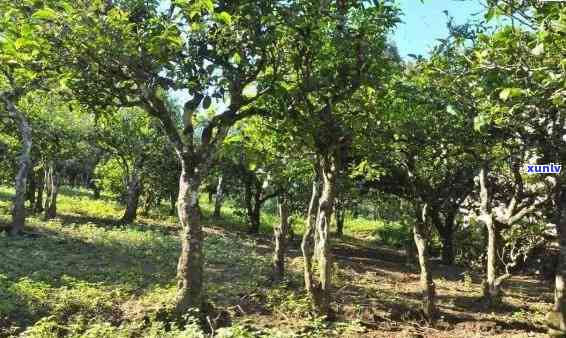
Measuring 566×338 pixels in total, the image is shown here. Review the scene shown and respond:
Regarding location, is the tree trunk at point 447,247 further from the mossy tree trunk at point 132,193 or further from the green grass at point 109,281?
the mossy tree trunk at point 132,193

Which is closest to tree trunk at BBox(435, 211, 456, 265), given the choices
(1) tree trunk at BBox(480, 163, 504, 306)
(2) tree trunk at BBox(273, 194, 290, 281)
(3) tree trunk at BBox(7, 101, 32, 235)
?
(1) tree trunk at BBox(480, 163, 504, 306)

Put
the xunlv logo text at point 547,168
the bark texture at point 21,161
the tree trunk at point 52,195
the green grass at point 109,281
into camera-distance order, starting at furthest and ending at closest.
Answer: the tree trunk at point 52,195
the bark texture at point 21,161
the xunlv logo text at point 547,168
the green grass at point 109,281

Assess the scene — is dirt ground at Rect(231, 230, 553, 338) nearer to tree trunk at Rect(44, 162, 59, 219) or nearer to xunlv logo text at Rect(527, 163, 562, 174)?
xunlv logo text at Rect(527, 163, 562, 174)

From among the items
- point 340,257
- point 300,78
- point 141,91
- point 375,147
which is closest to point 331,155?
point 375,147

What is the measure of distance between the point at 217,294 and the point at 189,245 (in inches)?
173

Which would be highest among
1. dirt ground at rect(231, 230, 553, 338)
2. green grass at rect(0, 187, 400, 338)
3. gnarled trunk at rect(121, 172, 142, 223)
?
gnarled trunk at rect(121, 172, 142, 223)

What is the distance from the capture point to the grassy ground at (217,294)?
36.2 feet

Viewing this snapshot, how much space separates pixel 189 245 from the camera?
1087 centimetres

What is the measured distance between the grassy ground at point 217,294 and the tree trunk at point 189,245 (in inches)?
25.9

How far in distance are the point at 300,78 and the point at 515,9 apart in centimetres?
628

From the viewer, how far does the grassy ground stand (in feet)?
36.2

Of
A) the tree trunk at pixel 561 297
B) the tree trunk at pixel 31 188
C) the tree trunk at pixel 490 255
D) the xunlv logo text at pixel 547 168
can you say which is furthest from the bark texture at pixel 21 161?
the tree trunk at pixel 561 297

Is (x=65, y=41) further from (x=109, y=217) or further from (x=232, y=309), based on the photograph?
(x=109, y=217)

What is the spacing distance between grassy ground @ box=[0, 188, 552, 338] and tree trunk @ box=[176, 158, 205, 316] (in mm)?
657
